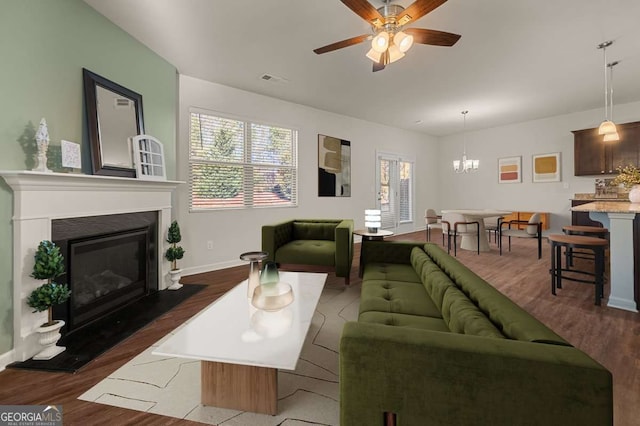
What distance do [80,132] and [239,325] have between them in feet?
7.70

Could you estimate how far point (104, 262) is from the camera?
8.61ft

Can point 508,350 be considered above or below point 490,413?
above

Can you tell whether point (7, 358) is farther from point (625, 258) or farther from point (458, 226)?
point (458, 226)

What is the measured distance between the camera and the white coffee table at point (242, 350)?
125cm

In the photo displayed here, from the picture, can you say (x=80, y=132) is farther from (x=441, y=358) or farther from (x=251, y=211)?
(x=441, y=358)

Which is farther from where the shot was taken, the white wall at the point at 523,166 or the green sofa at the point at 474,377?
the white wall at the point at 523,166

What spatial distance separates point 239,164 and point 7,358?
10.7ft

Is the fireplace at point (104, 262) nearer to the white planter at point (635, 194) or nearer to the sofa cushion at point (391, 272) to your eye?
the sofa cushion at point (391, 272)

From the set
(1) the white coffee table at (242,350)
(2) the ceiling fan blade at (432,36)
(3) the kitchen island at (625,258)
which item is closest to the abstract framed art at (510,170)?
(3) the kitchen island at (625,258)

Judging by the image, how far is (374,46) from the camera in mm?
2266

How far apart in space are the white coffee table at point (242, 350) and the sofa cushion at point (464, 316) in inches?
28.3

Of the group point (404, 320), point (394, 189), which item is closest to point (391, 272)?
point (404, 320)

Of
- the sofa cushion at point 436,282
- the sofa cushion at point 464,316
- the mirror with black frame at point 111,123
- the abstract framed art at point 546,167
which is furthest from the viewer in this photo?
the abstract framed art at point 546,167

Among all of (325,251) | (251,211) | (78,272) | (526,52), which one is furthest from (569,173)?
(78,272)
